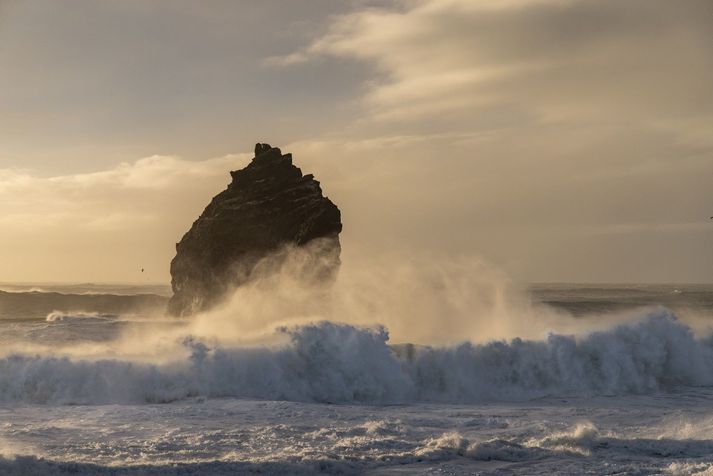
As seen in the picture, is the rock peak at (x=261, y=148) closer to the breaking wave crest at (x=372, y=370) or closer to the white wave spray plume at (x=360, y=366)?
the white wave spray plume at (x=360, y=366)

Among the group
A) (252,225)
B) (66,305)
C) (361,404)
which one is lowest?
(361,404)

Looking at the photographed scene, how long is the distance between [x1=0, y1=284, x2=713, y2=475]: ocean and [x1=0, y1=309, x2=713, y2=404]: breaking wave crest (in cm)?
6

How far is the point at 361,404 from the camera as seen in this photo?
19828mm

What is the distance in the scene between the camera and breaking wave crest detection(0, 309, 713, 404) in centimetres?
2005

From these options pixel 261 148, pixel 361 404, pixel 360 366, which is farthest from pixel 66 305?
pixel 361 404

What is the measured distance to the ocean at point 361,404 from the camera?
12391mm

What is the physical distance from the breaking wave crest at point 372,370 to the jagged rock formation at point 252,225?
13.1 meters

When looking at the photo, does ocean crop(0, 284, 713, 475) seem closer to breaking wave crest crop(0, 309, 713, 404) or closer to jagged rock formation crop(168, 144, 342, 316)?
breaking wave crest crop(0, 309, 713, 404)

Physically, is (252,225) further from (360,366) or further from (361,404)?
(361,404)

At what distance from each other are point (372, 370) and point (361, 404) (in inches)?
82.3

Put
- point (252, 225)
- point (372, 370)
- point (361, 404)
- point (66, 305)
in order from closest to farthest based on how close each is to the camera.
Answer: point (361, 404)
point (372, 370)
point (252, 225)
point (66, 305)

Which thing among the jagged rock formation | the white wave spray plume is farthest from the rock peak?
the white wave spray plume

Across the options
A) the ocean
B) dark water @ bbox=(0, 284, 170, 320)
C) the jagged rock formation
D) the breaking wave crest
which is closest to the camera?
the ocean

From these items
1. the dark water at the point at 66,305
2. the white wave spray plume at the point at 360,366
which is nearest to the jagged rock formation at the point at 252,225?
the white wave spray plume at the point at 360,366
